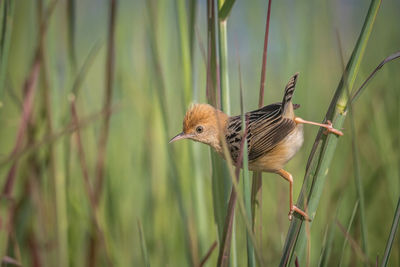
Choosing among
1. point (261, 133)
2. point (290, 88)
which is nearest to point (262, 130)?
point (261, 133)

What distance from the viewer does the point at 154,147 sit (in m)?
2.97

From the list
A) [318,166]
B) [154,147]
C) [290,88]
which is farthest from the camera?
[154,147]

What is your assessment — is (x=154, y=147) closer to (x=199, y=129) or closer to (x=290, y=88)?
(x=199, y=129)

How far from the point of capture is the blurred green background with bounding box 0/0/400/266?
206 centimetres

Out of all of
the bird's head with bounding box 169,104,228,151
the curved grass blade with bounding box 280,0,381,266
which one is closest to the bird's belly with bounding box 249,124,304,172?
the bird's head with bounding box 169,104,228,151

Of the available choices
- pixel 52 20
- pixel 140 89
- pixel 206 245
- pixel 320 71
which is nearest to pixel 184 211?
pixel 206 245

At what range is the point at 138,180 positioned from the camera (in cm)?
338

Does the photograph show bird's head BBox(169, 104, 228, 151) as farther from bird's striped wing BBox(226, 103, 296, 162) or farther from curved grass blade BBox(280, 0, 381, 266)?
curved grass blade BBox(280, 0, 381, 266)

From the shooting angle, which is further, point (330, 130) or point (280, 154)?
point (280, 154)

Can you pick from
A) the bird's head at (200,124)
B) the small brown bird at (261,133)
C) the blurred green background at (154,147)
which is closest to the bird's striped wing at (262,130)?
the small brown bird at (261,133)

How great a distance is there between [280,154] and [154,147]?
1.03m

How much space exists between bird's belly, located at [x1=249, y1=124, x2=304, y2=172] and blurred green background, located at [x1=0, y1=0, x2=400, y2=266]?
0.32m

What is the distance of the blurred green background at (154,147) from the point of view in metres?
2.06

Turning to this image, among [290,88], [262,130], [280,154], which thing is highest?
[290,88]
